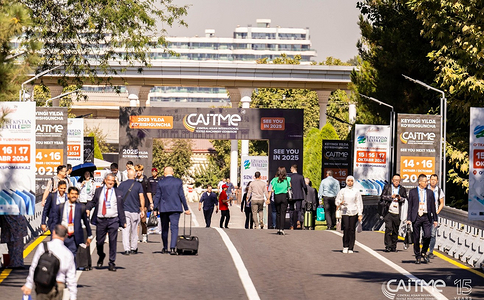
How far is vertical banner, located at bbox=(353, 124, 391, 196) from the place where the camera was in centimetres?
3222

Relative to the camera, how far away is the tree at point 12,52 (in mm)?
12539

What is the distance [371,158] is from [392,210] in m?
11.5

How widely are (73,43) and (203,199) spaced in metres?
7.70

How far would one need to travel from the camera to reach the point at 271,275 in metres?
15.9

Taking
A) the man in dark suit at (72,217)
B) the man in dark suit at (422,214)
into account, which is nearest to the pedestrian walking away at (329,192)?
the man in dark suit at (422,214)

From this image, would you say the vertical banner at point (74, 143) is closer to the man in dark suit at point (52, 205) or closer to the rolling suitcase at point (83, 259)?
the rolling suitcase at point (83, 259)

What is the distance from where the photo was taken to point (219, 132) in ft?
155

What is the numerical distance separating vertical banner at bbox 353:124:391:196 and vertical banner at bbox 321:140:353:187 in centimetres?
705

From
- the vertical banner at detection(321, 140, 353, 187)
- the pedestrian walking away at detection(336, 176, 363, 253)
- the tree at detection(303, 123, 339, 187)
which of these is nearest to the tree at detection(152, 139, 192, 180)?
the tree at detection(303, 123, 339, 187)

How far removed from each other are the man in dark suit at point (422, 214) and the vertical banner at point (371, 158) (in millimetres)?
13140

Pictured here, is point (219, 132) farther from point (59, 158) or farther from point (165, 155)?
point (165, 155)

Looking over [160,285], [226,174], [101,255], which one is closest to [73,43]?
[101,255]

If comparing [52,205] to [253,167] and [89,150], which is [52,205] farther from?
[253,167]

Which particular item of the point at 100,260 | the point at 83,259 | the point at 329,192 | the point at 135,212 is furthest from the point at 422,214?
the point at 329,192
